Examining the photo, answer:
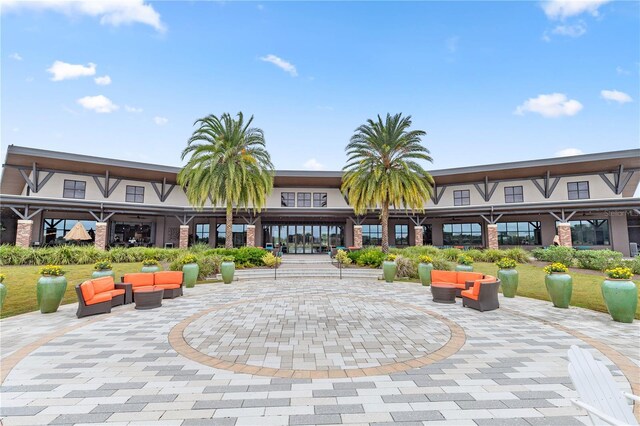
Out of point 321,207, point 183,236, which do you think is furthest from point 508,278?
point 183,236

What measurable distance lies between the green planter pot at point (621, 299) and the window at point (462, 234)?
24.4 m

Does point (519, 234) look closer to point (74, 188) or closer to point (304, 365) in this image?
point (304, 365)

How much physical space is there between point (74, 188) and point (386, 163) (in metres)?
27.1

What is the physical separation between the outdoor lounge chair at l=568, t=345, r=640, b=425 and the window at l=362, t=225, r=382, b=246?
99.1ft

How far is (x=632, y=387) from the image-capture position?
419 centimetres

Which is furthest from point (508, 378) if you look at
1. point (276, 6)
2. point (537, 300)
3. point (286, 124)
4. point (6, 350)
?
point (286, 124)

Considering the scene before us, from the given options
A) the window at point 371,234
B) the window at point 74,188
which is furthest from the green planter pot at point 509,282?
the window at point 74,188

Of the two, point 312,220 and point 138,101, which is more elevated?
point 138,101

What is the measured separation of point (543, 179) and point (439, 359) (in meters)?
30.1

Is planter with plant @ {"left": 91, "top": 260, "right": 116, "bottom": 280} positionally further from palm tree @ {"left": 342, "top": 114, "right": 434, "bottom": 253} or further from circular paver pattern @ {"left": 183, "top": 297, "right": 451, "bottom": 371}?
palm tree @ {"left": 342, "top": 114, "right": 434, "bottom": 253}

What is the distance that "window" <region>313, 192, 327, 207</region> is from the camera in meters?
31.5

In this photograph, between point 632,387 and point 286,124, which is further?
point 286,124

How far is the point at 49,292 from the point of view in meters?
8.52

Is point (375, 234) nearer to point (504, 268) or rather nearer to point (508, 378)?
point (504, 268)
